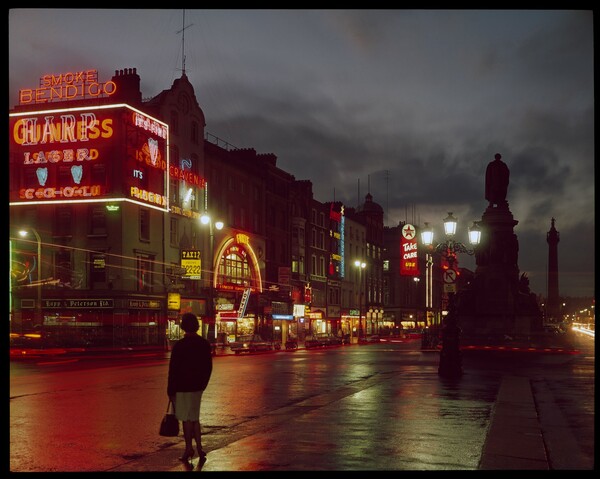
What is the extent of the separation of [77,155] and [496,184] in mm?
27638

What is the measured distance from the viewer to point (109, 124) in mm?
51344

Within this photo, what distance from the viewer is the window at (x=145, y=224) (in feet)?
178

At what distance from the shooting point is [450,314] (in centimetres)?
2545

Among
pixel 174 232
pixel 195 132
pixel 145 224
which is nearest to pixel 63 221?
pixel 145 224

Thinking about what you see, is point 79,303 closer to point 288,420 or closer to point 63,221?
point 63,221

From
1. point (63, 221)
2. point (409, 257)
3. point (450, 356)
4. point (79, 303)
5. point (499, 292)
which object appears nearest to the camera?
point (450, 356)

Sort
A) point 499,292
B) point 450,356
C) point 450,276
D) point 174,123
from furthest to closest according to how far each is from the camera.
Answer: point 174,123, point 499,292, point 450,276, point 450,356

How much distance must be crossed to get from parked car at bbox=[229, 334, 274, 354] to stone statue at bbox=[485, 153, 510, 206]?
64.7 feet

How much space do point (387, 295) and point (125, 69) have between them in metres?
80.8

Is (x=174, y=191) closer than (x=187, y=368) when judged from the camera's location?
No

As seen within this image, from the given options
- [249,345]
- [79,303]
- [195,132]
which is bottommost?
[249,345]
